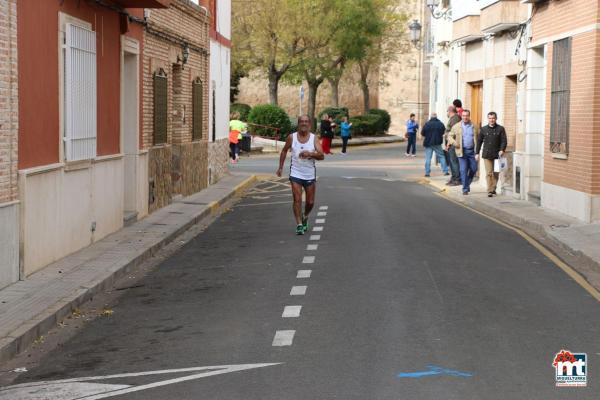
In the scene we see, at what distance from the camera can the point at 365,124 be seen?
60.4m

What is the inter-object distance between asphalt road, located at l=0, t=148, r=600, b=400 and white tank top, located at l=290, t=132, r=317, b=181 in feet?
3.35

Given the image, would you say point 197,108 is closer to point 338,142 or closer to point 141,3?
point 141,3

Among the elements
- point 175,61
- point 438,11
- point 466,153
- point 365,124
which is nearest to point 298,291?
point 175,61

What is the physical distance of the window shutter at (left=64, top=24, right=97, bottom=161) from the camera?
1357cm

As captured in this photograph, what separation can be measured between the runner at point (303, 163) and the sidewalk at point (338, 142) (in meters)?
29.4

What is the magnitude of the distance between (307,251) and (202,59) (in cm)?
1275

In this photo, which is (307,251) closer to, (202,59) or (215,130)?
(202,59)

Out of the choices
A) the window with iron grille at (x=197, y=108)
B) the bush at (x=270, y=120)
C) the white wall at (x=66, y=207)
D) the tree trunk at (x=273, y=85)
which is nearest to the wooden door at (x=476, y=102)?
the window with iron grille at (x=197, y=108)

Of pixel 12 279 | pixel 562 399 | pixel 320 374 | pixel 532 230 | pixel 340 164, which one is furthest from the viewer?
pixel 340 164

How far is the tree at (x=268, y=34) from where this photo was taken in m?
52.0

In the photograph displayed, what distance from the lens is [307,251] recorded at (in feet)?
46.0

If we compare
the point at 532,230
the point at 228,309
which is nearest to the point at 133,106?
the point at 532,230

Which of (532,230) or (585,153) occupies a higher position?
(585,153)

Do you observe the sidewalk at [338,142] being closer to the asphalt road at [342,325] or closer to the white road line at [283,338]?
the asphalt road at [342,325]
